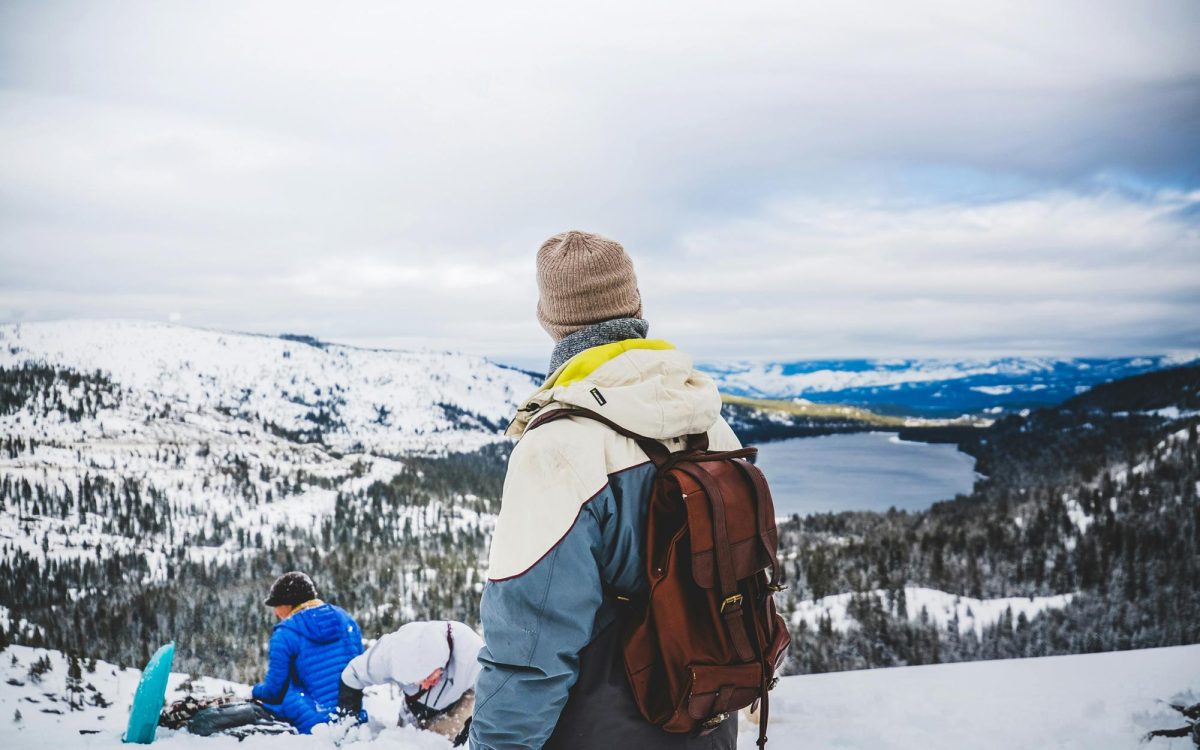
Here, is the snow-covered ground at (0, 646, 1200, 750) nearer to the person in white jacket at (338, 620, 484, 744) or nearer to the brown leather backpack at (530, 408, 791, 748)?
the person in white jacket at (338, 620, 484, 744)

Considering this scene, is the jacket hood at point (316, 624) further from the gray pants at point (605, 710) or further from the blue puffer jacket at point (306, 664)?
the gray pants at point (605, 710)

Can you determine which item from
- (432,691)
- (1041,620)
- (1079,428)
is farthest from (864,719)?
(1079,428)

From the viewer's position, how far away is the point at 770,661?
7.23 ft

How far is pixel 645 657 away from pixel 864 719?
4021mm

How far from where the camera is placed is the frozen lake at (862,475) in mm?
87438

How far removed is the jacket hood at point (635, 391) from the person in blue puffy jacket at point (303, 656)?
477cm

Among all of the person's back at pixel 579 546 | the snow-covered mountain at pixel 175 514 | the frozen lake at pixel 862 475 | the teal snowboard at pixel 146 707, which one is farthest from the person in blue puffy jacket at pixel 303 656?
the frozen lake at pixel 862 475

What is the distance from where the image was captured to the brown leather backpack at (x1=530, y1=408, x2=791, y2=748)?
77.2 inches

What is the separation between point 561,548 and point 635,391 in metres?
0.51

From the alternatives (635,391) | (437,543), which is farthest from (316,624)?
(437,543)

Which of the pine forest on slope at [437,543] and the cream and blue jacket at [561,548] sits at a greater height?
the cream and blue jacket at [561,548]

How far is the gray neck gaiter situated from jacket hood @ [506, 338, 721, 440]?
0.24ft

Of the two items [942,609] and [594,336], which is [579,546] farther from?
[942,609]

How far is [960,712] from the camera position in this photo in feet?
16.6
